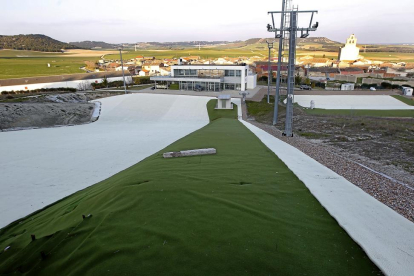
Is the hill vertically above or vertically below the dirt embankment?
above

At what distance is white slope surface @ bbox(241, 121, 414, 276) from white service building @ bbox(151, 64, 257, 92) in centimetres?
3679

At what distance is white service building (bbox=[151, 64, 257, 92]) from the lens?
44469 mm

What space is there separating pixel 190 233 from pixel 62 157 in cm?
1197

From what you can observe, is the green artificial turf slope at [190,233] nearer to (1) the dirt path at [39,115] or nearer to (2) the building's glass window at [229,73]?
(1) the dirt path at [39,115]

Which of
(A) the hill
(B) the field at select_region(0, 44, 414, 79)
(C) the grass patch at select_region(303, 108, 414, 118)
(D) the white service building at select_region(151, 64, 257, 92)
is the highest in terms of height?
(A) the hill

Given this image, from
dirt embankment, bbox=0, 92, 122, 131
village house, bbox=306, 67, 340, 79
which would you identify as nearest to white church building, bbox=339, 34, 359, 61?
village house, bbox=306, 67, 340, 79

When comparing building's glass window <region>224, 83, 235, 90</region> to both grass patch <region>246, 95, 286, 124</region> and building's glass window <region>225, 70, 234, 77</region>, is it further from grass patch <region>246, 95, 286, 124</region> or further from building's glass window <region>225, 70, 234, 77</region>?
grass patch <region>246, 95, 286, 124</region>

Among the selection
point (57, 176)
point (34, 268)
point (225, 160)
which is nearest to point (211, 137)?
point (225, 160)

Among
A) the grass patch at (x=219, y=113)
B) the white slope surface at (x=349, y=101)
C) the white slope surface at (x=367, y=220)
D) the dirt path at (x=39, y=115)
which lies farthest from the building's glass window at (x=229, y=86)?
the white slope surface at (x=367, y=220)

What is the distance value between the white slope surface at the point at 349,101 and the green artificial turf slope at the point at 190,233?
30368 millimetres

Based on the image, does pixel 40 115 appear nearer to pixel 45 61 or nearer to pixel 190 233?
pixel 190 233

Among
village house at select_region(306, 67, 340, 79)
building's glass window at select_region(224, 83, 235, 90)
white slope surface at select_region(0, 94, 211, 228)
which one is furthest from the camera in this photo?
village house at select_region(306, 67, 340, 79)

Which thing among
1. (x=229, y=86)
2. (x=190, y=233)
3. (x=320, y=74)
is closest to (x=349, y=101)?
(x=229, y=86)

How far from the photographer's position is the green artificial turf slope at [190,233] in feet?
14.0
